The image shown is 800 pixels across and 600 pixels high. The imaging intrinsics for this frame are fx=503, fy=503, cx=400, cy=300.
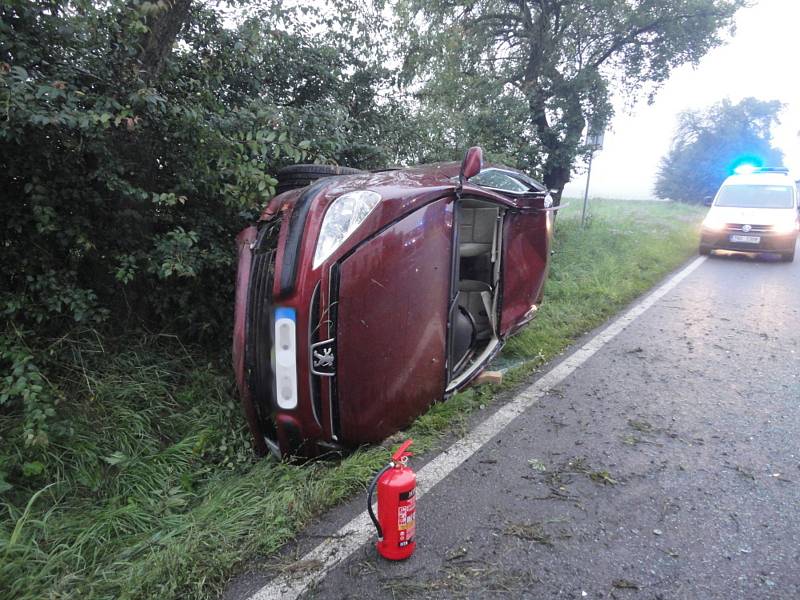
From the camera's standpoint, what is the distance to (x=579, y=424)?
10.3ft

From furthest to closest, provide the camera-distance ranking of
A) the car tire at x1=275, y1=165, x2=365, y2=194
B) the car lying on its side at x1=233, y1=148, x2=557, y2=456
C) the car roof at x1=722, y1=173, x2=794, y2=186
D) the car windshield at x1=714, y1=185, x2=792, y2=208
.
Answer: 1. the car roof at x1=722, y1=173, x2=794, y2=186
2. the car windshield at x1=714, y1=185, x2=792, y2=208
3. the car tire at x1=275, y1=165, x2=365, y2=194
4. the car lying on its side at x1=233, y1=148, x2=557, y2=456

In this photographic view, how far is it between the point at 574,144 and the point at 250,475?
8696mm

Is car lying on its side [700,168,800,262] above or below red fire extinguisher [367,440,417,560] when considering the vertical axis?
above

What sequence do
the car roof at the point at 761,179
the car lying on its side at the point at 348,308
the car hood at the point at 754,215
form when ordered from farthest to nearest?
1. the car roof at the point at 761,179
2. the car hood at the point at 754,215
3. the car lying on its side at the point at 348,308

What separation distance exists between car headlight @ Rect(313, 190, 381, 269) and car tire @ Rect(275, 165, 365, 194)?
1.10 meters

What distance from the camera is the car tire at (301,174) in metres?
3.70

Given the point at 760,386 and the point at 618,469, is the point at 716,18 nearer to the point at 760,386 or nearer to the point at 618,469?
the point at 760,386

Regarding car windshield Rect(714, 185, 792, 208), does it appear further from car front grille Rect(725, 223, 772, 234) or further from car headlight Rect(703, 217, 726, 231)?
car front grille Rect(725, 223, 772, 234)

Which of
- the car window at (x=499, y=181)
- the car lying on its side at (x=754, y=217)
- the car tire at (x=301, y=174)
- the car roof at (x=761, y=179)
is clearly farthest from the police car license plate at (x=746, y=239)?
the car tire at (x=301, y=174)

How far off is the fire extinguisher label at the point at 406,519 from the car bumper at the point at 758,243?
1009cm

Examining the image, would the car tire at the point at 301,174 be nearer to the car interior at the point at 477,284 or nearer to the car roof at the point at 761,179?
the car interior at the point at 477,284

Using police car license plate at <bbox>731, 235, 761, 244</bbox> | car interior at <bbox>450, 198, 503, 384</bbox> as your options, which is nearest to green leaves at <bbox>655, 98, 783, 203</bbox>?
police car license plate at <bbox>731, 235, 761, 244</bbox>

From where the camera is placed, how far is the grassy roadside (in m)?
1.93

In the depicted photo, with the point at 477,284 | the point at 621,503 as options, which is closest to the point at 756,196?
the point at 477,284
